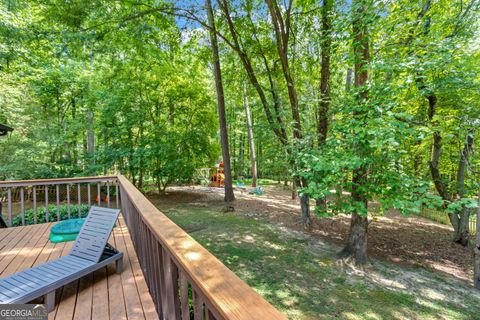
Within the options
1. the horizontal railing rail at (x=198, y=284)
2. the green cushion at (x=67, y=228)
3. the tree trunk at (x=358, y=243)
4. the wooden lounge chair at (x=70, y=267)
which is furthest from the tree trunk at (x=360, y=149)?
the green cushion at (x=67, y=228)

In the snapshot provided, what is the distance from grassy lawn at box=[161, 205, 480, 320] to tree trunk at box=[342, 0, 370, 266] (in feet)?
1.35

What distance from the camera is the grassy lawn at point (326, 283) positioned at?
11.6 feet

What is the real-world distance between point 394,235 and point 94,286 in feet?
25.4

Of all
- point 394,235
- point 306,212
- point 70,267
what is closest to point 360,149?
point 306,212

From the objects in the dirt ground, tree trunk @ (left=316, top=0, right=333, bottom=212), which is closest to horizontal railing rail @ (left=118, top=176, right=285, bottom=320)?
tree trunk @ (left=316, top=0, right=333, bottom=212)

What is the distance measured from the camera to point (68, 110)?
12094mm

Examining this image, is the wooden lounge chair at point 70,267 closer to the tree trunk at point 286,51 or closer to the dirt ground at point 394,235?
the tree trunk at point 286,51

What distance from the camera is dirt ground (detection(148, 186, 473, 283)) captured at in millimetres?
5469

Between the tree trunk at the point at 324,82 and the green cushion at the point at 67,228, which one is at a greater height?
the tree trunk at the point at 324,82

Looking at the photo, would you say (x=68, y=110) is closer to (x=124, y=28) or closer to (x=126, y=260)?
(x=124, y=28)

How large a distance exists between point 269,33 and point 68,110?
10.9 metres

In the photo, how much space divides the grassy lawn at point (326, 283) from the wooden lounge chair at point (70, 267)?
257 cm

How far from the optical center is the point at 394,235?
701cm

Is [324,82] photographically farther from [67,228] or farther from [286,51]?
[67,228]
